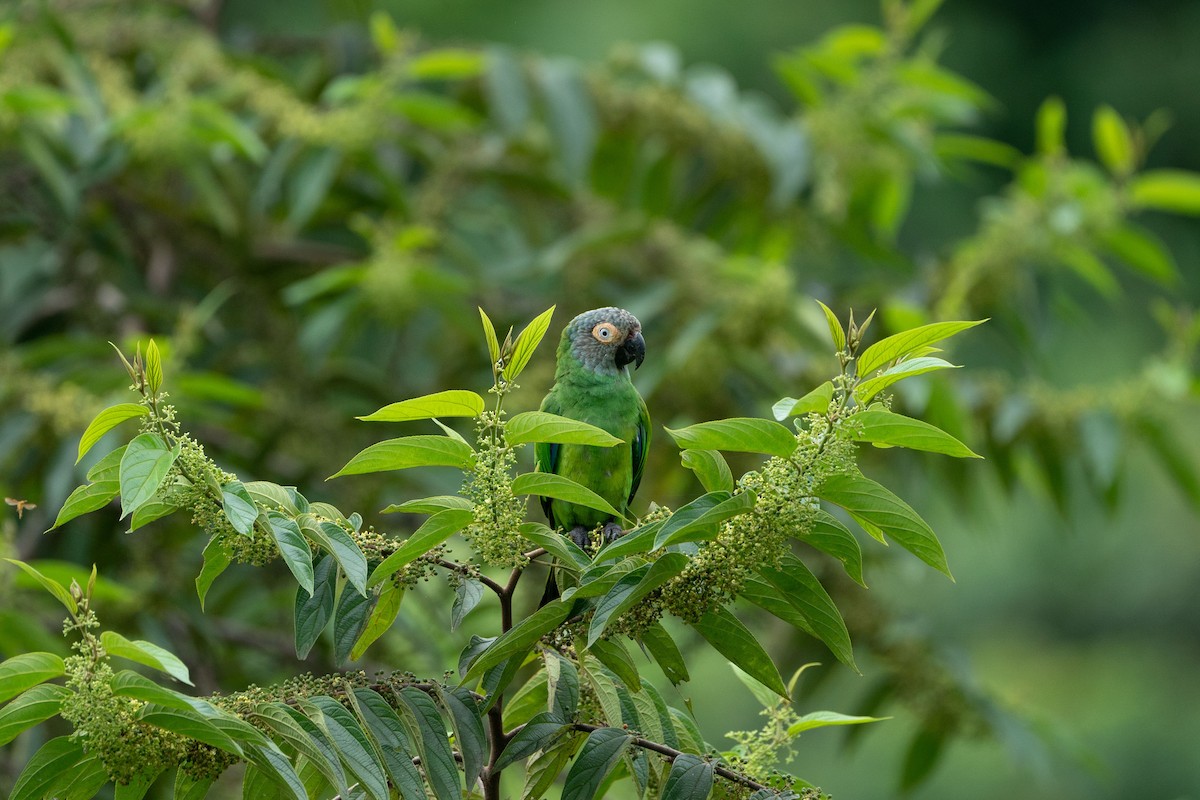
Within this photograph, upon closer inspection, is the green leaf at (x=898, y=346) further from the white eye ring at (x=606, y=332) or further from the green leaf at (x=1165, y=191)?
the green leaf at (x=1165, y=191)

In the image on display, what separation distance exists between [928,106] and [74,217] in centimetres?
230

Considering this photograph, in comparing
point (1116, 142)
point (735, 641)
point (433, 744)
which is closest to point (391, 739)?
point (433, 744)

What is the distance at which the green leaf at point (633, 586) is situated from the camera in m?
1.14

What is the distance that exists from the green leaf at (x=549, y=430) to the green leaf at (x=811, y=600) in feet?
0.72

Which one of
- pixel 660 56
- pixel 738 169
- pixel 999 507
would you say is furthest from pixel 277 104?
pixel 999 507

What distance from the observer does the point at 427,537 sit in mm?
1172

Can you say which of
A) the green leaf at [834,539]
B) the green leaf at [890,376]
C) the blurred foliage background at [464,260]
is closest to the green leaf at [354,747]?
the green leaf at [834,539]

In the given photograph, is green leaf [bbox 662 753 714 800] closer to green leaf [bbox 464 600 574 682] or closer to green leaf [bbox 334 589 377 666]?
green leaf [bbox 464 600 574 682]

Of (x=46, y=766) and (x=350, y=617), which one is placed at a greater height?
(x=350, y=617)

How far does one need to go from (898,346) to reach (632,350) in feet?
3.18

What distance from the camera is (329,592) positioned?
4.08 ft

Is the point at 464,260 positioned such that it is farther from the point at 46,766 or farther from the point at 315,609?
the point at 46,766

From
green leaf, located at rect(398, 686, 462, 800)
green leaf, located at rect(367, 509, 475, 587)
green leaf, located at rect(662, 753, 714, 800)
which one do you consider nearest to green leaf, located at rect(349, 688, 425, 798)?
green leaf, located at rect(398, 686, 462, 800)

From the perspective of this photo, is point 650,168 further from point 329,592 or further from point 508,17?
point 508,17
